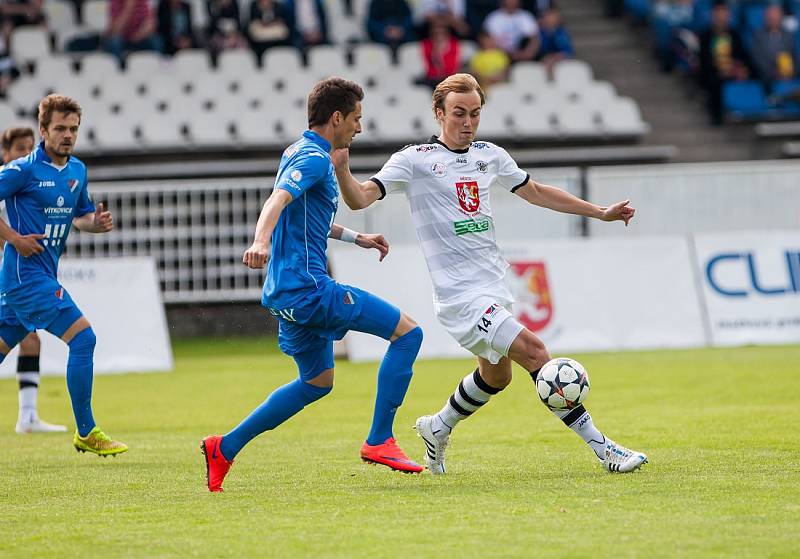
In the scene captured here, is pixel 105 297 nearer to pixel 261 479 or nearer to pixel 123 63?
pixel 123 63

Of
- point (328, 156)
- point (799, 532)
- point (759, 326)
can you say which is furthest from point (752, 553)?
point (759, 326)

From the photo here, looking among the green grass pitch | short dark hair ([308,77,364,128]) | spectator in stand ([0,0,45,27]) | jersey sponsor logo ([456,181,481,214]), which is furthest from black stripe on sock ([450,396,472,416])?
spectator in stand ([0,0,45,27])

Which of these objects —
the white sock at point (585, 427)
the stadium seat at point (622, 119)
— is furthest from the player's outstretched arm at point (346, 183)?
the stadium seat at point (622, 119)

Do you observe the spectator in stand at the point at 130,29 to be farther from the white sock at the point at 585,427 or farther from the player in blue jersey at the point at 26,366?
the white sock at the point at 585,427

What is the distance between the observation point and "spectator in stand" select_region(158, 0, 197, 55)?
76.6 ft

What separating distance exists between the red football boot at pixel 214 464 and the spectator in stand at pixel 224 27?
55.2 feet

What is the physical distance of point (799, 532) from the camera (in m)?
5.54

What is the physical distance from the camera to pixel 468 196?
7.81 metres

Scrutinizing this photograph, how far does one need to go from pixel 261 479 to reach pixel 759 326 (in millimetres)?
10969

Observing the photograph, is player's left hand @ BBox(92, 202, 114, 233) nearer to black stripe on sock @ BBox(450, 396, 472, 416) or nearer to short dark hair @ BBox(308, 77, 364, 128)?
short dark hair @ BBox(308, 77, 364, 128)

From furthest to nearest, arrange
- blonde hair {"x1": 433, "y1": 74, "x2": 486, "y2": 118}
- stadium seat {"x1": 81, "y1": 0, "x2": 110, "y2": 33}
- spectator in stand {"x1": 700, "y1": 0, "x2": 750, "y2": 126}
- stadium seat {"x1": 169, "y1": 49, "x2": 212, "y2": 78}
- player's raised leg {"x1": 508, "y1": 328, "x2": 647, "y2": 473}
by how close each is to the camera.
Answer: stadium seat {"x1": 81, "y1": 0, "x2": 110, "y2": 33}
spectator in stand {"x1": 700, "y1": 0, "x2": 750, "y2": 126}
stadium seat {"x1": 169, "y1": 49, "x2": 212, "y2": 78}
blonde hair {"x1": 433, "y1": 74, "x2": 486, "y2": 118}
player's raised leg {"x1": 508, "y1": 328, "x2": 647, "y2": 473}

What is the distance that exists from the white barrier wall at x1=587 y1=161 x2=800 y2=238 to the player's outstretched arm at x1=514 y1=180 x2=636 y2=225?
11.5 metres

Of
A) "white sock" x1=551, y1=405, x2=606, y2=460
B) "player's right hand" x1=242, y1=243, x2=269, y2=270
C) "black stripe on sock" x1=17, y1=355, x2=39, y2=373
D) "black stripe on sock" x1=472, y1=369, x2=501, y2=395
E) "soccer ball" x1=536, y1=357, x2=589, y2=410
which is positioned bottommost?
"black stripe on sock" x1=17, y1=355, x2=39, y2=373

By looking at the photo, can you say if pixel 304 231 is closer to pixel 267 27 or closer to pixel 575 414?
pixel 575 414
